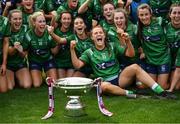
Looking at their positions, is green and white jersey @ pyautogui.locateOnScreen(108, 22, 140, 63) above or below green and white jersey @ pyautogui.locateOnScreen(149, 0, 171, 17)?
below

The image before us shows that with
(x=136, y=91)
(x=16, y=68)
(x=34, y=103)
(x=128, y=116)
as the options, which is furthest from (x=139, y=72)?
(x=16, y=68)

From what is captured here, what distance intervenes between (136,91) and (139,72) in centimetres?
34

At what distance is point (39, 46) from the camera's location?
6.49 meters

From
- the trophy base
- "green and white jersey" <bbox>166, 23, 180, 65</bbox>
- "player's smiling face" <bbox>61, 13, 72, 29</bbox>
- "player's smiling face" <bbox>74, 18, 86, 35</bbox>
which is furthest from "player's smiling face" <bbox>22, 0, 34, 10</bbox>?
the trophy base

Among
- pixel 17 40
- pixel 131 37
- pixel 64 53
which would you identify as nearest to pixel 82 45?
pixel 64 53

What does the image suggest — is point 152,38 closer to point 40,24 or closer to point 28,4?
point 40,24

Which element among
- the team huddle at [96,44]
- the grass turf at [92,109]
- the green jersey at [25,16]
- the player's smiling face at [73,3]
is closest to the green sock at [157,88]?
the team huddle at [96,44]

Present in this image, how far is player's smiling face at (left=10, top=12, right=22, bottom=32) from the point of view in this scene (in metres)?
6.39

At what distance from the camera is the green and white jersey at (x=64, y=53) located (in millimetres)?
6605

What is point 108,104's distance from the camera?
5414 mm

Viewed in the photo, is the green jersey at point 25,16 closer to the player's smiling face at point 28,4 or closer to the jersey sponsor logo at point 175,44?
the player's smiling face at point 28,4

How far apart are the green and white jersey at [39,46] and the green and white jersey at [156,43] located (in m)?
1.31

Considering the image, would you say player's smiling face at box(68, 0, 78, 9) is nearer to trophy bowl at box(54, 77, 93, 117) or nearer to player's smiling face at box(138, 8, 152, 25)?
player's smiling face at box(138, 8, 152, 25)

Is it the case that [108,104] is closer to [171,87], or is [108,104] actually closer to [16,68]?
[171,87]
